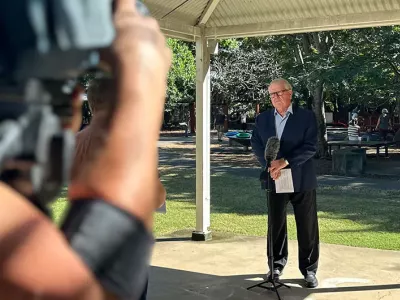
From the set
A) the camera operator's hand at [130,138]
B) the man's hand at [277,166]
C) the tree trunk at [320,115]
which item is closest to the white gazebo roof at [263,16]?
the man's hand at [277,166]

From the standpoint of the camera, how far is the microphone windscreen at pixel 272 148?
529 centimetres

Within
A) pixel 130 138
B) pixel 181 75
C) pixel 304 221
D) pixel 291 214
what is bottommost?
pixel 291 214

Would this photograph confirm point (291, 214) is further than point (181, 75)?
No

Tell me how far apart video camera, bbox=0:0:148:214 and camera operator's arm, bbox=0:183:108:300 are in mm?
51

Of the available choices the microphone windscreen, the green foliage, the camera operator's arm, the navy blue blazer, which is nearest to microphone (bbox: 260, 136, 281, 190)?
the microphone windscreen

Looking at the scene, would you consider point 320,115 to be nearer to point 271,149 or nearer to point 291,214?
point 291,214

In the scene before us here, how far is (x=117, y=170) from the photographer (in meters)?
0.65

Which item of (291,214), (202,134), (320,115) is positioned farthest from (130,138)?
(320,115)

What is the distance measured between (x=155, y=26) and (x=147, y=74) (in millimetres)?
93

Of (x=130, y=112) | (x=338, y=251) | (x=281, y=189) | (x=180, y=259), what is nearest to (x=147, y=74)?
(x=130, y=112)

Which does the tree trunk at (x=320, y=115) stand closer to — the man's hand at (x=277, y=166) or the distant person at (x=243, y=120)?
the man's hand at (x=277, y=166)

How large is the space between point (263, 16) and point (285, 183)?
2.17m

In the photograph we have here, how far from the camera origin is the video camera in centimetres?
60

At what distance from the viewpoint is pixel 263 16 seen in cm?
660
